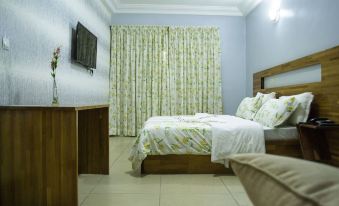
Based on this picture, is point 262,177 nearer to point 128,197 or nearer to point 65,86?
point 128,197

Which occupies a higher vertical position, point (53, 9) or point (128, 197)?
point (53, 9)

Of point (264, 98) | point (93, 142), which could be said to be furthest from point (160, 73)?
point (93, 142)

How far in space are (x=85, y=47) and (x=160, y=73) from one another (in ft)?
7.14

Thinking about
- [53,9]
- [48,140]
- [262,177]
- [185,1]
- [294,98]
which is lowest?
[48,140]

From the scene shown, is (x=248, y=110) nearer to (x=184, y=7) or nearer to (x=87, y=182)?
(x=87, y=182)

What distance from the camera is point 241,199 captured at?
2205 millimetres

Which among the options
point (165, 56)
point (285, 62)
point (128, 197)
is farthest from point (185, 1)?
point (128, 197)

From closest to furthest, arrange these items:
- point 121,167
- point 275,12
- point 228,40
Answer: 1. point 121,167
2. point 275,12
3. point 228,40

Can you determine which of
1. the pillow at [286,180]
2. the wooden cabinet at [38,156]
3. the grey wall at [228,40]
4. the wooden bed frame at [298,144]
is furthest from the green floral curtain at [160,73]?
the pillow at [286,180]

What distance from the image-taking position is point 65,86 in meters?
3.32

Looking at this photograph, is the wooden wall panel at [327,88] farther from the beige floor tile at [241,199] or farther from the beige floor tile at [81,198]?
the beige floor tile at [81,198]

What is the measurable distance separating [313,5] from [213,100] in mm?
3053

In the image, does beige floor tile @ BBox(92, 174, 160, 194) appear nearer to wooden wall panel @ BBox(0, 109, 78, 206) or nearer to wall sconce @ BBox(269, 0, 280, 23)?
wooden wall panel @ BBox(0, 109, 78, 206)

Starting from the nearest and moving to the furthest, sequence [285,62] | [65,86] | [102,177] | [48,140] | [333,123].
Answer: [48,140] < [333,123] < [102,177] < [65,86] < [285,62]
